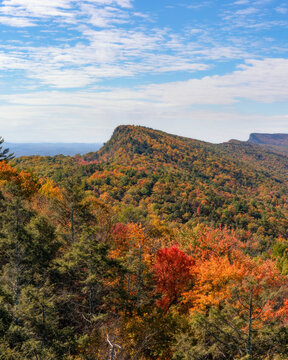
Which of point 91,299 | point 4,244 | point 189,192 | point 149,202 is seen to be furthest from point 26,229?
point 189,192

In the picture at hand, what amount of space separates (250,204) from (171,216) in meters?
59.8

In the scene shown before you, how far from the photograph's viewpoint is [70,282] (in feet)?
79.7

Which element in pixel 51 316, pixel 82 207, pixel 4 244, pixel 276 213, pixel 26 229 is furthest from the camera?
pixel 276 213

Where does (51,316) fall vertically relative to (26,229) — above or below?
below

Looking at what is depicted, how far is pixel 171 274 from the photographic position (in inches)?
1134

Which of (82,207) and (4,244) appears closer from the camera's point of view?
(4,244)

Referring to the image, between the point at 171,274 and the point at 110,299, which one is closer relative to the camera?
the point at 110,299

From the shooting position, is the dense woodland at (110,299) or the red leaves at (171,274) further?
the red leaves at (171,274)

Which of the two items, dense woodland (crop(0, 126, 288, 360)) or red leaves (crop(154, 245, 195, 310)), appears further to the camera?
red leaves (crop(154, 245, 195, 310))

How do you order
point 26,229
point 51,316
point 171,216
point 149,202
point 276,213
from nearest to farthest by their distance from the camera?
1. point 51,316
2. point 26,229
3. point 171,216
4. point 149,202
5. point 276,213

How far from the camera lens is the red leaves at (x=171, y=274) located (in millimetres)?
28406

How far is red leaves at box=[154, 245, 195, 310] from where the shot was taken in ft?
93.2

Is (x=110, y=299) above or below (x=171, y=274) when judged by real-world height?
above

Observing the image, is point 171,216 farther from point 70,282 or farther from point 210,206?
point 70,282
